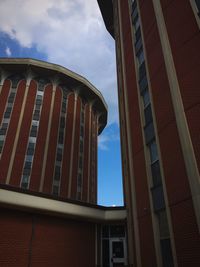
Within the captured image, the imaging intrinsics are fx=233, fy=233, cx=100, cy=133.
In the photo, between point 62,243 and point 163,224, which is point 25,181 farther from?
point 163,224

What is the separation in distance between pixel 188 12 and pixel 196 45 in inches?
101

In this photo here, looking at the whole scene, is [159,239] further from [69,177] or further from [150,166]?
[69,177]

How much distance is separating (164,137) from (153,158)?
1634 mm

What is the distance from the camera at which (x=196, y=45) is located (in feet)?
37.2

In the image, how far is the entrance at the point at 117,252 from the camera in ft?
53.1

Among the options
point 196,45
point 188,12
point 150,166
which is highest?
point 188,12

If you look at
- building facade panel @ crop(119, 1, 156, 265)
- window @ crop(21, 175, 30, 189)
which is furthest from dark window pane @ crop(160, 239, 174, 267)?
window @ crop(21, 175, 30, 189)

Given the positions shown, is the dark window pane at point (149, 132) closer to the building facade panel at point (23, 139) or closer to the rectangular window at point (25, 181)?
the rectangular window at point (25, 181)

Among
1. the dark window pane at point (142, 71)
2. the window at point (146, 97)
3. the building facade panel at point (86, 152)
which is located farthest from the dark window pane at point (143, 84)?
the building facade panel at point (86, 152)

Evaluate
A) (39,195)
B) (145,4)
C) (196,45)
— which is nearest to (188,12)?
(196,45)

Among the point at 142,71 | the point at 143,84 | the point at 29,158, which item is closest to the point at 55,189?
the point at 29,158

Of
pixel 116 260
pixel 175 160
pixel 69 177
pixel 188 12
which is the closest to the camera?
pixel 175 160

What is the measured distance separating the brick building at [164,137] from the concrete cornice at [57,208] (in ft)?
9.61

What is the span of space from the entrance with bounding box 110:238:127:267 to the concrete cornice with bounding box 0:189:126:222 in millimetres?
1736
